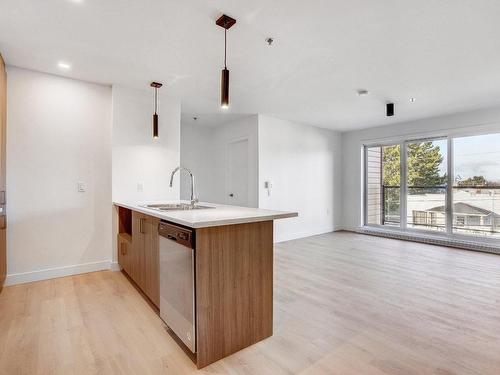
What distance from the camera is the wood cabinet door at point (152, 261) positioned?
2.34 m

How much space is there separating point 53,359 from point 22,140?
A: 252cm

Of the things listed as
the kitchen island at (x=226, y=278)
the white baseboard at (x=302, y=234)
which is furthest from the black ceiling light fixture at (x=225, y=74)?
the white baseboard at (x=302, y=234)

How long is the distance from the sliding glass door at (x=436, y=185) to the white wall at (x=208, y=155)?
132 inches

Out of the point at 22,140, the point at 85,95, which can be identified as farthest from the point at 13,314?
the point at 85,95

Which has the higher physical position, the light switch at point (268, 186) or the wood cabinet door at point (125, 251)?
the light switch at point (268, 186)

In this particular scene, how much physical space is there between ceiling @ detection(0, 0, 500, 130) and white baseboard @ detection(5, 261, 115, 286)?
2.36m

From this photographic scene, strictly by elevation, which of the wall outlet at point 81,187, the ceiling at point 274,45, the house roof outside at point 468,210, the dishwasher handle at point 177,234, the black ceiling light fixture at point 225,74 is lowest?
the house roof outside at point 468,210

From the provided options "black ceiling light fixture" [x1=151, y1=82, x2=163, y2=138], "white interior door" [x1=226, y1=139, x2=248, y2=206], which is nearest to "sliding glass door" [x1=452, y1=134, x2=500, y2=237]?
"white interior door" [x1=226, y1=139, x2=248, y2=206]

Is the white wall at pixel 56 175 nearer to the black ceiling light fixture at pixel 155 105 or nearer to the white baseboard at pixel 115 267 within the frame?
the white baseboard at pixel 115 267

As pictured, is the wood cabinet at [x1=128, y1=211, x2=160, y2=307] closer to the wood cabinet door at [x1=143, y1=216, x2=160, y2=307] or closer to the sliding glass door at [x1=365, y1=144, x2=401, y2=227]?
the wood cabinet door at [x1=143, y1=216, x2=160, y2=307]

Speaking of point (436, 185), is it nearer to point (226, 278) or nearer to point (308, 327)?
point (308, 327)

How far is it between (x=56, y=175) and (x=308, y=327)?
3.32m

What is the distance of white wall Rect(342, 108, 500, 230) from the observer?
16.0 feet

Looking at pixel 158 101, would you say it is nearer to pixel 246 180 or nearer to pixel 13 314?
pixel 246 180
